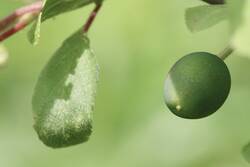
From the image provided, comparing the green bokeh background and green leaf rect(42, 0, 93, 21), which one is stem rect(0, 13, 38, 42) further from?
the green bokeh background

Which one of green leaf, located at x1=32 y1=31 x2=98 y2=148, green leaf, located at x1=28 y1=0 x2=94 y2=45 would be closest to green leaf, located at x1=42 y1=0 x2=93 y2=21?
green leaf, located at x1=28 y1=0 x2=94 y2=45

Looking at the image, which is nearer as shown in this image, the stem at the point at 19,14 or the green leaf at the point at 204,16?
the green leaf at the point at 204,16

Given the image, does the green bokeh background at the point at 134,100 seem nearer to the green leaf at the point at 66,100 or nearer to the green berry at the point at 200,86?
the green leaf at the point at 66,100

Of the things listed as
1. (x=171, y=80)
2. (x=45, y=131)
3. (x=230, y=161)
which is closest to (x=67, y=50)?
(x=45, y=131)

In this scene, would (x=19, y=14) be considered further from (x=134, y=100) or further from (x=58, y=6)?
(x=134, y=100)

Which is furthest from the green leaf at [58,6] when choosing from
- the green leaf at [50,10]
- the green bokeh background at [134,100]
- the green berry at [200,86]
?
the green bokeh background at [134,100]

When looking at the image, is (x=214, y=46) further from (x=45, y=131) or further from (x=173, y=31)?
(x=45, y=131)

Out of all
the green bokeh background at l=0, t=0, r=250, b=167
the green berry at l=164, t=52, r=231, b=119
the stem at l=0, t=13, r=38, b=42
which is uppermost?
the green berry at l=164, t=52, r=231, b=119
